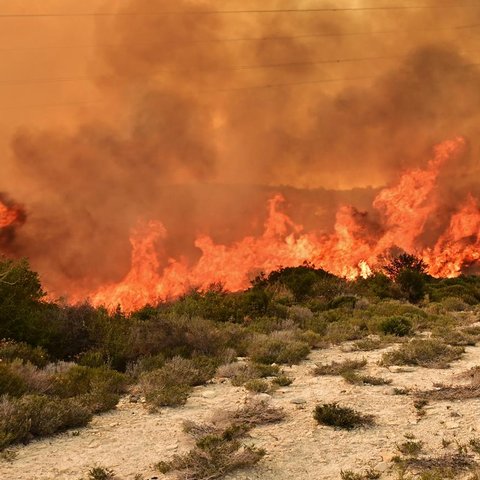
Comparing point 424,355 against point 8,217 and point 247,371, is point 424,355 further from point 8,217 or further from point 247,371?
point 8,217

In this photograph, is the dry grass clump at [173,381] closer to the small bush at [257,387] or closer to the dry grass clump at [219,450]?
the small bush at [257,387]

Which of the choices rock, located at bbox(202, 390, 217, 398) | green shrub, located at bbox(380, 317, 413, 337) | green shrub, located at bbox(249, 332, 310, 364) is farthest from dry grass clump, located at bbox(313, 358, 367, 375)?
green shrub, located at bbox(380, 317, 413, 337)

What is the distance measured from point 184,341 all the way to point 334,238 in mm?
45161

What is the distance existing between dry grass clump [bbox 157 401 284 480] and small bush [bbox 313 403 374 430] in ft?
2.20

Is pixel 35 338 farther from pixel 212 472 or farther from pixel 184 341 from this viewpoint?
pixel 212 472

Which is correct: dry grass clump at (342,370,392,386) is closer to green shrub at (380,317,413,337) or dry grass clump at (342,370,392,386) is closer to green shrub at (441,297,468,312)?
green shrub at (380,317,413,337)

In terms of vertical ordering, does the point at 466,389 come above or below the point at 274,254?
below

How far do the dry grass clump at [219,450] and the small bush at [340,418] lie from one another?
0.67m

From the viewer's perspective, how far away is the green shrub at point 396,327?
1766cm

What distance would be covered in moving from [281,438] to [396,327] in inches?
435

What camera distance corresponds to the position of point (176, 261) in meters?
54.5

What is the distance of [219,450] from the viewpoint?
6.81 meters

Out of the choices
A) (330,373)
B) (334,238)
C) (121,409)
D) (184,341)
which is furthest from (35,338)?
(334,238)

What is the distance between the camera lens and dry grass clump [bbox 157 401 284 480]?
21.2 feet
